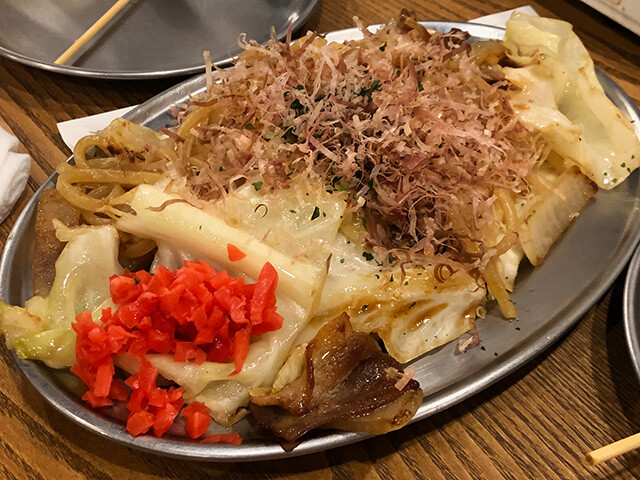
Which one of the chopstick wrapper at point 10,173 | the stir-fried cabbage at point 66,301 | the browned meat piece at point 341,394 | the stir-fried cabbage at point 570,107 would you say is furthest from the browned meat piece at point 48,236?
the stir-fried cabbage at point 570,107

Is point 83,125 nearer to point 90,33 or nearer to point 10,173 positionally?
point 10,173

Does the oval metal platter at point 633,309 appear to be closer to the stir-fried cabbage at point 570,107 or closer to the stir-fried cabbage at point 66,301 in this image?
the stir-fried cabbage at point 570,107

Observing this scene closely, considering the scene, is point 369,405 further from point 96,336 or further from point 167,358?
point 96,336

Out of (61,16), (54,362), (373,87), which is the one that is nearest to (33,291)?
(54,362)

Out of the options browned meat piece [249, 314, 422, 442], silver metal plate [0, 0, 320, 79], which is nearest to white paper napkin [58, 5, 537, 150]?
silver metal plate [0, 0, 320, 79]

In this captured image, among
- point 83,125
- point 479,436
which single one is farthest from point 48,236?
point 479,436
